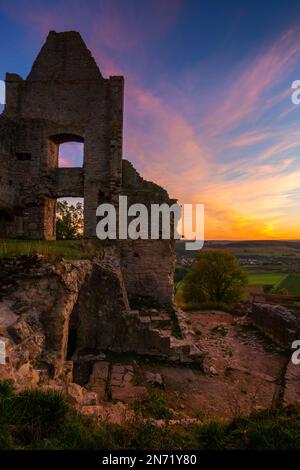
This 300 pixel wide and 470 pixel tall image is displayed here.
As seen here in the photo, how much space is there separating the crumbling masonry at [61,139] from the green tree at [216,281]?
11861 mm

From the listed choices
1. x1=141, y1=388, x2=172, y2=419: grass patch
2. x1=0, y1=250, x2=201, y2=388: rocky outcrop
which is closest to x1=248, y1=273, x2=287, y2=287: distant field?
x1=0, y1=250, x2=201, y2=388: rocky outcrop

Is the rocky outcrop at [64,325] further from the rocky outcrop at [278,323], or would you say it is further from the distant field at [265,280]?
the distant field at [265,280]

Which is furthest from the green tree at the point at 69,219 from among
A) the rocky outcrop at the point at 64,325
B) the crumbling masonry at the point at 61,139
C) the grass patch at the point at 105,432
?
the grass patch at the point at 105,432

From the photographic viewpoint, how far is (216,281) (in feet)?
75.6

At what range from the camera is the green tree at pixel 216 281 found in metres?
22.7

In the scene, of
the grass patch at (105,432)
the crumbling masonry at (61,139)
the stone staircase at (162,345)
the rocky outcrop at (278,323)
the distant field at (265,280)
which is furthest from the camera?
the distant field at (265,280)

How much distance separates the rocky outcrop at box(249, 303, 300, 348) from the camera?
950cm

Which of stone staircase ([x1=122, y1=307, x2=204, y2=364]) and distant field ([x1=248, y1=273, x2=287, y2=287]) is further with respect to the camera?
distant field ([x1=248, y1=273, x2=287, y2=287])

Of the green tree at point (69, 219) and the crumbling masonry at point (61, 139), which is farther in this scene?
the green tree at point (69, 219)

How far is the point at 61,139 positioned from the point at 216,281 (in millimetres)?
16727

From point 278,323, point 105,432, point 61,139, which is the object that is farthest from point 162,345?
point 61,139

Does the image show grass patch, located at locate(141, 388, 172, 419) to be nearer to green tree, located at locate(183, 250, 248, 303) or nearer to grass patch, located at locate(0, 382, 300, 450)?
grass patch, located at locate(0, 382, 300, 450)

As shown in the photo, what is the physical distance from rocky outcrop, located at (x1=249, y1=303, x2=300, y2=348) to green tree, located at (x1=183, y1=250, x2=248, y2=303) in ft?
34.5
